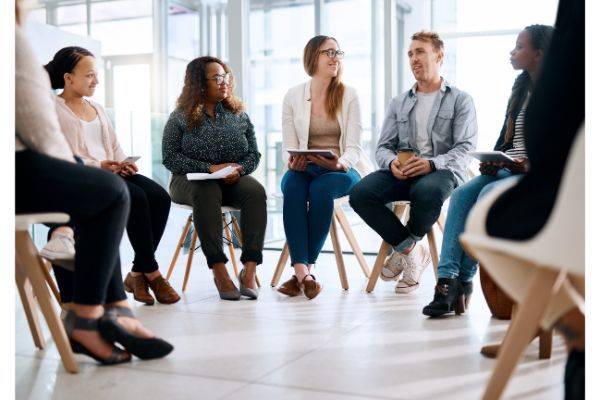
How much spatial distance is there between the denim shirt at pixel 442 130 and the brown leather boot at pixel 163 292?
1.16 m

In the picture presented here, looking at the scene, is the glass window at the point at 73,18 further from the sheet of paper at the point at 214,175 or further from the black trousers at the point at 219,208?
the sheet of paper at the point at 214,175

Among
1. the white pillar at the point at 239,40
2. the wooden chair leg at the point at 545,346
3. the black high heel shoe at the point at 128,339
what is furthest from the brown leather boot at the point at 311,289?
the white pillar at the point at 239,40

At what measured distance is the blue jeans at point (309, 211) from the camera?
342 cm

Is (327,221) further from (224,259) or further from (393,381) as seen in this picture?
(393,381)

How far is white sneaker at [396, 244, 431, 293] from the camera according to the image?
346cm

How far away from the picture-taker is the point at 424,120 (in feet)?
11.4

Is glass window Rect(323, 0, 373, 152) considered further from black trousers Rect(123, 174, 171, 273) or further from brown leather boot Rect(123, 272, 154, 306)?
brown leather boot Rect(123, 272, 154, 306)

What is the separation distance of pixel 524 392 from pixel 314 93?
2300 mm

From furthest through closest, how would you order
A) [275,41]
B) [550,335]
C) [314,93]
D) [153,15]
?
[153,15] < [275,41] < [314,93] < [550,335]

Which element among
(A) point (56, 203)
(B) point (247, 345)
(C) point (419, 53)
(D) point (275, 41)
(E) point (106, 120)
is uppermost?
(D) point (275, 41)

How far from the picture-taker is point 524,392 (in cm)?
182

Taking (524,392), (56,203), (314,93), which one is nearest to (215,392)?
(56,203)

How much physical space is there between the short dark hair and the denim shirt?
150 centimetres

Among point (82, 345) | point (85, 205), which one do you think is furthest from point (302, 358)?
point (85, 205)
